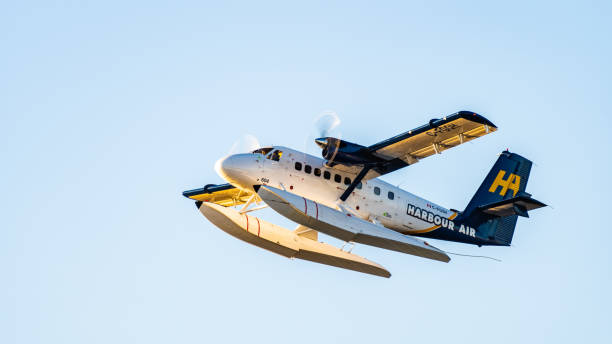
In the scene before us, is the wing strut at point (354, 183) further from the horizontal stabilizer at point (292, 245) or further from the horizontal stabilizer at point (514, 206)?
the horizontal stabilizer at point (514, 206)

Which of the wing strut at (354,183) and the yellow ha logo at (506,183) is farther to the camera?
the yellow ha logo at (506,183)

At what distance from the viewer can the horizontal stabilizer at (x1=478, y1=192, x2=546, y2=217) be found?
75.8ft

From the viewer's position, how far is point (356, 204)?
79.0ft

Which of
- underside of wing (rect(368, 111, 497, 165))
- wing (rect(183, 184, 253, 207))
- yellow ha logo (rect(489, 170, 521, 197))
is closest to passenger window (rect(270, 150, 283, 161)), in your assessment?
underside of wing (rect(368, 111, 497, 165))

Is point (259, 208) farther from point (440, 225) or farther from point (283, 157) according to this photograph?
point (440, 225)

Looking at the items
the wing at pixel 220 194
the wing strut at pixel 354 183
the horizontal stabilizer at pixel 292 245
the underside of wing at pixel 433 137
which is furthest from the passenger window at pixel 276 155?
the wing at pixel 220 194

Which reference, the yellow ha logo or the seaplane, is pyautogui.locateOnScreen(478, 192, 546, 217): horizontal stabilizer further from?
the yellow ha logo

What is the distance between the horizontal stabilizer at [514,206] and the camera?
23.1 m

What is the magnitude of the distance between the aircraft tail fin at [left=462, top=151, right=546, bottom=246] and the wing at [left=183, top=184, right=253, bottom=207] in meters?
7.06

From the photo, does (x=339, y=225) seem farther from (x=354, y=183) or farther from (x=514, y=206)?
(x=514, y=206)

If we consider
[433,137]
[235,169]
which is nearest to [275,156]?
[235,169]

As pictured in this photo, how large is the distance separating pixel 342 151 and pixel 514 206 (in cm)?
514

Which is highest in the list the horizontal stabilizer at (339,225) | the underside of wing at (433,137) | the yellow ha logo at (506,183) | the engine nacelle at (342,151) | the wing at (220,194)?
the yellow ha logo at (506,183)

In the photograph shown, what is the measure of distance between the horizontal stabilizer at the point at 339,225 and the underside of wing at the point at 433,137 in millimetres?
2188
